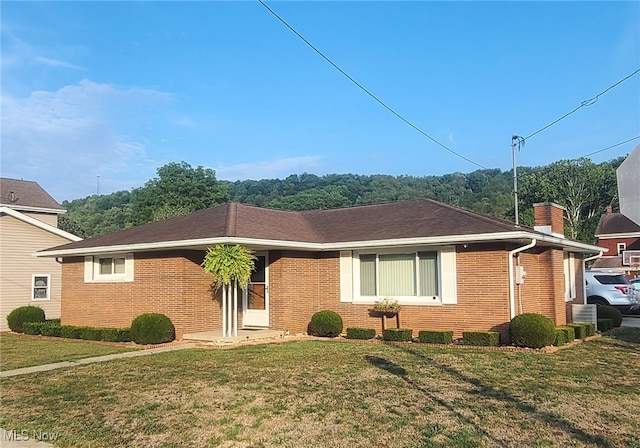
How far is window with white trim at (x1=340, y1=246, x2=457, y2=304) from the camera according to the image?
14.3 metres

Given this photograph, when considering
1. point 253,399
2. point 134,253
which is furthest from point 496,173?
point 253,399

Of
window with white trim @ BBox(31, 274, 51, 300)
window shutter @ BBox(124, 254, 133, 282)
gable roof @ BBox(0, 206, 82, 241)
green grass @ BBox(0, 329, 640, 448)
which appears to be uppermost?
gable roof @ BBox(0, 206, 82, 241)

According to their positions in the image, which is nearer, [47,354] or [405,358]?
[405,358]

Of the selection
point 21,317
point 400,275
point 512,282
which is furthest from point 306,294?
point 21,317

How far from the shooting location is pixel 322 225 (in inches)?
721

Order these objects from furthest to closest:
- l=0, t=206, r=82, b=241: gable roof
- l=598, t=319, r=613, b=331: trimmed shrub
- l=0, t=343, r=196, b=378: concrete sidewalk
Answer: l=0, t=206, r=82, b=241: gable roof < l=598, t=319, r=613, b=331: trimmed shrub < l=0, t=343, r=196, b=378: concrete sidewalk

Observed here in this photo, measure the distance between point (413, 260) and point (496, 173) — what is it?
54496 mm

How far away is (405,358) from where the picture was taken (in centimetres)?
1157

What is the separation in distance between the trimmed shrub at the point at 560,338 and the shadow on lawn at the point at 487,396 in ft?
11.9

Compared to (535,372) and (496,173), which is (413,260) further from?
(496,173)

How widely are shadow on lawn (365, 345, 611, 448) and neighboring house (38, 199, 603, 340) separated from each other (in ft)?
10.7

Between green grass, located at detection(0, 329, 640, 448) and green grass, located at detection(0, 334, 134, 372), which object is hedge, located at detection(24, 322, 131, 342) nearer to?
green grass, located at detection(0, 334, 134, 372)

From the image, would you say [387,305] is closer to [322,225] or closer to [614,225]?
[322,225]
